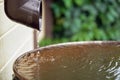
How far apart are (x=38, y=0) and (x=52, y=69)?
32cm

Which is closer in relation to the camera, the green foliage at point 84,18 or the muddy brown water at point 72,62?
the muddy brown water at point 72,62

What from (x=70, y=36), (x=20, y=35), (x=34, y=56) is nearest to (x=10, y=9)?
(x=34, y=56)

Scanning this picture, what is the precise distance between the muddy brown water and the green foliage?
129 inches

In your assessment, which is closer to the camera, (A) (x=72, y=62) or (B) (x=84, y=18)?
(A) (x=72, y=62)

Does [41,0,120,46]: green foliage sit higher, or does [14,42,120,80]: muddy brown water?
[14,42,120,80]: muddy brown water

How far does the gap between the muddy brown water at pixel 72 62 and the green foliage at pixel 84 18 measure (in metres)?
3.28

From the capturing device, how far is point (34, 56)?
186 centimetres

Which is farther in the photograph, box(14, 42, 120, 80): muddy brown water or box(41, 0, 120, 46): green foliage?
box(41, 0, 120, 46): green foliage

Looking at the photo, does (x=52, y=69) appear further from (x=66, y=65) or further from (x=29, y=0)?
(x=29, y=0)

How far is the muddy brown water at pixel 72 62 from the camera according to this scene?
1.56 m

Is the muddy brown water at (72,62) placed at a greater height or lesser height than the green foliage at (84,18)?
greater

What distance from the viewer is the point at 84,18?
5.43 m

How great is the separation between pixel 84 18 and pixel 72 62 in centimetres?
369

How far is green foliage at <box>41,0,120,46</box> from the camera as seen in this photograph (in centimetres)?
534
